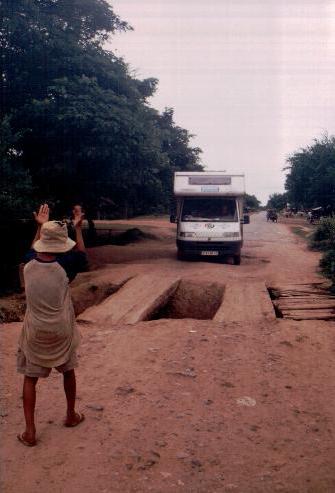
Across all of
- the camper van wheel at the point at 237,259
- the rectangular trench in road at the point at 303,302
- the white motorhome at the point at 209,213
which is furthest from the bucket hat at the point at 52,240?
the camper van wheel at the point at 237,259

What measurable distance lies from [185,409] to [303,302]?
5.00 meters

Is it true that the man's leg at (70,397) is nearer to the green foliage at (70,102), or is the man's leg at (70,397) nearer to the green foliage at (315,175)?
the green foliage at (70,102)

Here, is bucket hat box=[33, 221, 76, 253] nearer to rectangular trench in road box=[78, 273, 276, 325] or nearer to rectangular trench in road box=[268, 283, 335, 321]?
rectangular trench in road box=[78, 273, 276, 325]

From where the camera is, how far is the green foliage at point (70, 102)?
44.2 feet

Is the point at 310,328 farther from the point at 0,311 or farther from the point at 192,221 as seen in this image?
the point at 192,221

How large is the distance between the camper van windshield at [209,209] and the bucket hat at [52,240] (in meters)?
11.1

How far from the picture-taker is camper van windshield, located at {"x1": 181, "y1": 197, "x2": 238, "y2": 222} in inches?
585

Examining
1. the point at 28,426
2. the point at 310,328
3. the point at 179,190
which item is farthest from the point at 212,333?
the point at 179,190

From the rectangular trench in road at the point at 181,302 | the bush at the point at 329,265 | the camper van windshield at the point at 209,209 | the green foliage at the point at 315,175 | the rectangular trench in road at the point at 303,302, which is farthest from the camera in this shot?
the green foliage at the point at 315,175

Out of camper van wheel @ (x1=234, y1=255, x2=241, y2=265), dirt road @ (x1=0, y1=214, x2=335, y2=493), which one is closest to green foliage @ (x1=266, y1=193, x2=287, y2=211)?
camper van wheel @ (x1=234, y1=255, x2=241, y2=265)

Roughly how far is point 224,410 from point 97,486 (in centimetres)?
164

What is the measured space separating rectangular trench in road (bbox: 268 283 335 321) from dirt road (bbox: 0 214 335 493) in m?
0.42

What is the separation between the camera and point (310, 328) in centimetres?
717

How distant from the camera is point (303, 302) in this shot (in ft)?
29.1
